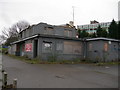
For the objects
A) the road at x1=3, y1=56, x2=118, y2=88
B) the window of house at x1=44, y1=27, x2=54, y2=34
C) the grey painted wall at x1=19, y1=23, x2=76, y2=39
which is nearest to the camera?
the road at x1=3, y1=56, x2=118, y2=88

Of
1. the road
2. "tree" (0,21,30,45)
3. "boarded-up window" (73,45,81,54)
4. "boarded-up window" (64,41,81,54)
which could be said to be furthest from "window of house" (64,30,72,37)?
"tree" (0,21,30,45)

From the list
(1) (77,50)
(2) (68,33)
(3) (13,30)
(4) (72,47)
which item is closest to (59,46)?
(4) (72,47)

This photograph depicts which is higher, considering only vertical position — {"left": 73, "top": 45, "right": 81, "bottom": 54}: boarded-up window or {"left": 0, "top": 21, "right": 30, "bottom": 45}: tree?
{"left": 0, "top": 21, "right": 30, "bottom": 45}: tree

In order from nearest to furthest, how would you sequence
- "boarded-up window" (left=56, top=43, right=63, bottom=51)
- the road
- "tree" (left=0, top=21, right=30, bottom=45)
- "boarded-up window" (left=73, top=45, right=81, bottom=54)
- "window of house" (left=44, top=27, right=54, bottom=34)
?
the road, "boarded-up window" (left=56, top=43, right=63, bottom=51), "boarded-up window" (left=73, top=45, right=81, bottom=54), "window of house" (left=44, top=27, right=54, bottom=34), "tree" (left=0, top=21, right=30, bottom=45)

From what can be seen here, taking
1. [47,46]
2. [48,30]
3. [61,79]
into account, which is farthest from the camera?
[48,30]

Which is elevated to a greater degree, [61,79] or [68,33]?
[68,33]

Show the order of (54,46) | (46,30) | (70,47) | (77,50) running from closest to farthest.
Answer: (54,46), (70,47), (77,50), (46,30)

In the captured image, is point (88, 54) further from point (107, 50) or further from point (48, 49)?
point (48, 49)

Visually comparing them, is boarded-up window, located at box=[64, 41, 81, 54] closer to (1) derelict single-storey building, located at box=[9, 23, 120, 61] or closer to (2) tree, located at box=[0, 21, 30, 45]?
(1) derelict single-storey building, located at box=[9, 23, 120, 61]

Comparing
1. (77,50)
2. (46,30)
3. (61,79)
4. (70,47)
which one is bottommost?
(61,79)

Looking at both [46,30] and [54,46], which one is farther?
[46,30]

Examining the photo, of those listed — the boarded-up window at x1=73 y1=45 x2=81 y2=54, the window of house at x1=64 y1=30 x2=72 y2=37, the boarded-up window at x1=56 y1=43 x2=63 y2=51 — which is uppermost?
the window of house at x1=64 y1=30 x2=72 y2=37

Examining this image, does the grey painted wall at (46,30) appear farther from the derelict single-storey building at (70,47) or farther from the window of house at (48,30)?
the derelict single-storey building at (70,47)

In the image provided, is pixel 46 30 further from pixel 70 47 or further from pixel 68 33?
pixel 70 47
